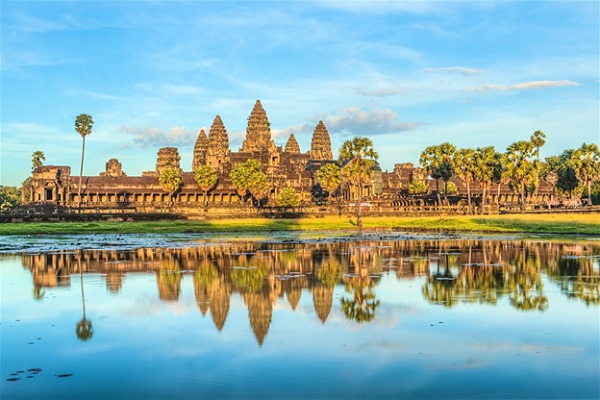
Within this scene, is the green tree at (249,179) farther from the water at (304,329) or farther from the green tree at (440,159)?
the water at (304,329)

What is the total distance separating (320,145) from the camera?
178 metres

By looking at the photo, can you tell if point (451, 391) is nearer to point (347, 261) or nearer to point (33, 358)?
point (33, 358)

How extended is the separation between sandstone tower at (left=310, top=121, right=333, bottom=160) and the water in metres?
143

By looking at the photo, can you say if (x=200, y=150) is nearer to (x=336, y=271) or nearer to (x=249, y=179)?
(x=249, y=179)

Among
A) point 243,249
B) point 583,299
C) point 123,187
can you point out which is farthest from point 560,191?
point 583,299

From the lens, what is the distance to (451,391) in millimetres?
12281

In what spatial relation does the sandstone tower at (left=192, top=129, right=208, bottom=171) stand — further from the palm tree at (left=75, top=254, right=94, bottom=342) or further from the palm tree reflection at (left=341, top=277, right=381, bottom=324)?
the palm tree at (left=75, top=254, right=94, bottom=342)

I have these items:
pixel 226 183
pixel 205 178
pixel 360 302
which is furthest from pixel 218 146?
pixel 360 302

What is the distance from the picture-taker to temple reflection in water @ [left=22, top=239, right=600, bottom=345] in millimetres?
21859

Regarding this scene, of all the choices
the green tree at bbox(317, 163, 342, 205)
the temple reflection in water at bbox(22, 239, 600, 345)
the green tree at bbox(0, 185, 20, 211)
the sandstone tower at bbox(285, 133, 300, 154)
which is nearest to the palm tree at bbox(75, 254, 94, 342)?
the temple reflection in water at bbox(22, 239, 600, 345)

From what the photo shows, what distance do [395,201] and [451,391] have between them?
374 feet

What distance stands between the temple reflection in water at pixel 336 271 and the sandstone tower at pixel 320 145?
129438mm

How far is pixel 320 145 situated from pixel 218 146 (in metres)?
27.5

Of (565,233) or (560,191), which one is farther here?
(560,191)
